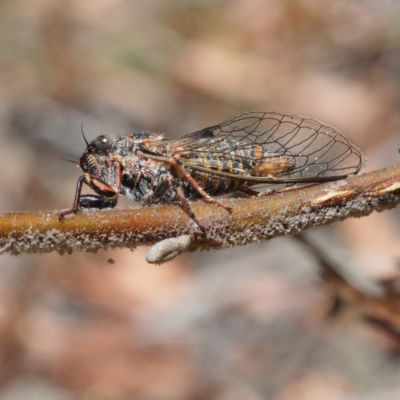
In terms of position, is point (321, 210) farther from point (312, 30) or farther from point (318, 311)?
point (312, 30)

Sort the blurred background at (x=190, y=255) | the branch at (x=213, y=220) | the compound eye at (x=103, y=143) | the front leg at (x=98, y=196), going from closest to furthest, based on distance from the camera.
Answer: the branch at (x=213, y=220) < the front leg at (x=98, y=196) < the compound eye at (x=103, y=143) < the blurred background at (x=190, y=255)

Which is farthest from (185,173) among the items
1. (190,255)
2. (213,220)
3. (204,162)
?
(190,255)

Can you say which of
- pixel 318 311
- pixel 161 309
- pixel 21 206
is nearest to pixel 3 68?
pixel 21 206

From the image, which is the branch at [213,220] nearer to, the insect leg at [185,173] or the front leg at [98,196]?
the insect leg at [185,173]

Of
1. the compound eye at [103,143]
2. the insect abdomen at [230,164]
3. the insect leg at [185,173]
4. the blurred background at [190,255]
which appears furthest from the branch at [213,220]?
the blurred background at [190,255]

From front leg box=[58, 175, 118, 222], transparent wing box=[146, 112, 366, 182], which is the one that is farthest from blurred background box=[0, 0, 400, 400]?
front leg box=[58, 175, 118, 222]

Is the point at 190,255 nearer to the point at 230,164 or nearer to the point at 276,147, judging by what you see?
the point at 276,147

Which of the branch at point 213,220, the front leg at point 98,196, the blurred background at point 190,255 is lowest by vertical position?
the branch at point 213,220
